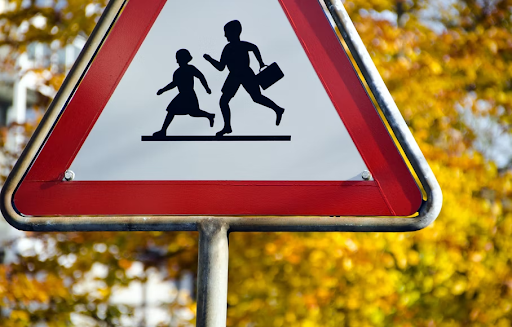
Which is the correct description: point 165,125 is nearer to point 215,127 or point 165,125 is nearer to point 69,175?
point 215,127

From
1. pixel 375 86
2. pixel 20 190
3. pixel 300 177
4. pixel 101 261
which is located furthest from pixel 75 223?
pixel 101 261

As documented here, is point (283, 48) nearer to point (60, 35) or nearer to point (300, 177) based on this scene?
point (300, 177)

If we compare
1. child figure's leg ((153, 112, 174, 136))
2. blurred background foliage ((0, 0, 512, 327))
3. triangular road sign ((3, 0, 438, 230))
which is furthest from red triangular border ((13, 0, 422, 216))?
blurred background foliage ((0, 0, 512, 327))

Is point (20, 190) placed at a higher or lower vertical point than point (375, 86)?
higher

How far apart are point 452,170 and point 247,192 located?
2.68m

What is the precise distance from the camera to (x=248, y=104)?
122cm

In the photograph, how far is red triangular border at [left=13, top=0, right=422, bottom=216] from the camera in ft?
3.93

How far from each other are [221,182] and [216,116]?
0.14m

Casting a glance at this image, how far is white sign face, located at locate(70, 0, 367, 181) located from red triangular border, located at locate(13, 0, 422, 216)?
18 mm

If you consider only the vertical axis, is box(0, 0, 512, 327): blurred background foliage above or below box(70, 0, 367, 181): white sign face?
below

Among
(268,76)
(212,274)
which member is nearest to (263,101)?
(268,76)

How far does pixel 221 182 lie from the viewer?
1.20 m

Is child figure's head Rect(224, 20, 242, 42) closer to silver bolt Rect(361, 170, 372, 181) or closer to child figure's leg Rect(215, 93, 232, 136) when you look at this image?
child figure's leg Rect(215, 93, 232, 136)

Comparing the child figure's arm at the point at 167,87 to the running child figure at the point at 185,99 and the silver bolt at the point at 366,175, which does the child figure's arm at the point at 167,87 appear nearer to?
the running child figure at the point at 185,99
